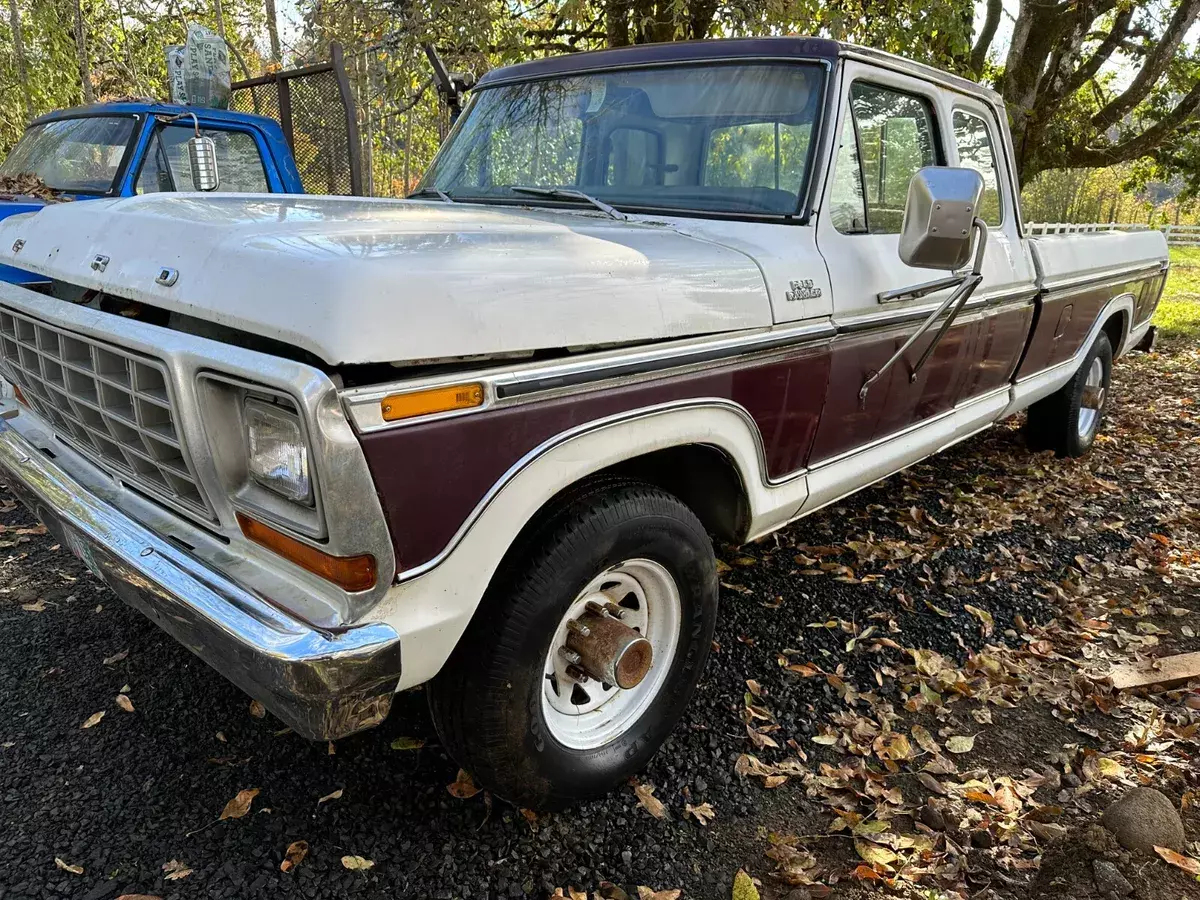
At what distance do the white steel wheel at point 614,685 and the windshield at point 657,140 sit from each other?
4.17ft

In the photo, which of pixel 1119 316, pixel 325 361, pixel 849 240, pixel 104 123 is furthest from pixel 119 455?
pixel 1119 316

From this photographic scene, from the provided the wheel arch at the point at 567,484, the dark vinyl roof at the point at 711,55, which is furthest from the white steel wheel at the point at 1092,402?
the wheel arch at the point at 567,484

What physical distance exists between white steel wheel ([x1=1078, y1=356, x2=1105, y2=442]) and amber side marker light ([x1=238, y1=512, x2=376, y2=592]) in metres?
5.15

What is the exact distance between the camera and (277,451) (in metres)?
1.75

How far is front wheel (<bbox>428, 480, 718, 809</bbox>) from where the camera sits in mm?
2008

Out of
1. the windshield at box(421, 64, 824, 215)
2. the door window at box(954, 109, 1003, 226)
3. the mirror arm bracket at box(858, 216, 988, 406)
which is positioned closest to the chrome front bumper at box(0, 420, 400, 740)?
the windshield at box(421, 64, 824, 215)

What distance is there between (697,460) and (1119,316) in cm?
438

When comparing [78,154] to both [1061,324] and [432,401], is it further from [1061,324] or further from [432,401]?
[1061,324]

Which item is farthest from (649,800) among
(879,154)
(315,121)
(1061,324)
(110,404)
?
(315,121)

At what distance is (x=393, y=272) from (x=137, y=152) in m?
5.08

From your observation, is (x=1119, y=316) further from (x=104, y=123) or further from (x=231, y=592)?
(x=104, y=123)

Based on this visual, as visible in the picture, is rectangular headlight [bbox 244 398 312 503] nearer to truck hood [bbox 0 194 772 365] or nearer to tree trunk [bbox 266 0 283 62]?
truck hood [bbox 0 194 772 365]

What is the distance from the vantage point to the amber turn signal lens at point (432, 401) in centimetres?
163

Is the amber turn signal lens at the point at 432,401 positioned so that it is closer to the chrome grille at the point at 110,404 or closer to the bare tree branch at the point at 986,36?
the chrome grille at the point at 110,404
